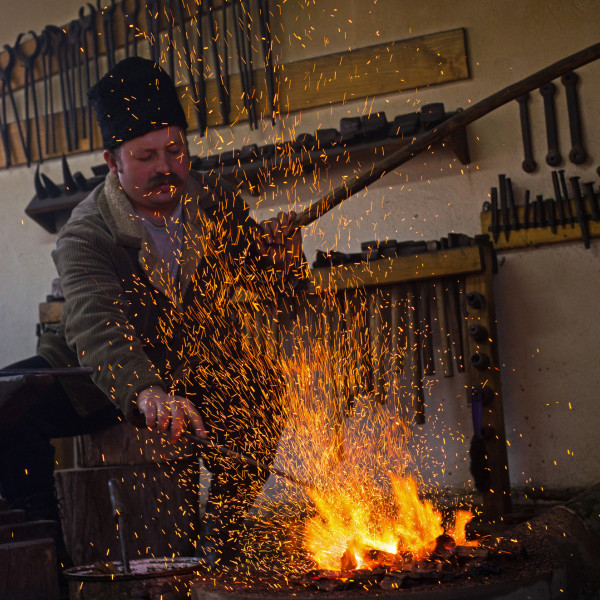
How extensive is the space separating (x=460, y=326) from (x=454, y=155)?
93 centimetres

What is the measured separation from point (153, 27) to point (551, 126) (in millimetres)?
2204

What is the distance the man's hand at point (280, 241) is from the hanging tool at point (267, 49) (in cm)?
143

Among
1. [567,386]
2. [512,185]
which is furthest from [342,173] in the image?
[567,386]

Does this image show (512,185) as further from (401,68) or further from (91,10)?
(91,10)

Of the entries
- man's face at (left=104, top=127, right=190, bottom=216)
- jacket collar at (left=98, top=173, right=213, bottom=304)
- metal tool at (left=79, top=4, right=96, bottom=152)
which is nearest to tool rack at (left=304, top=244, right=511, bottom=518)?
jacket collar at (left=98, top=173, right=213, bottom=304)

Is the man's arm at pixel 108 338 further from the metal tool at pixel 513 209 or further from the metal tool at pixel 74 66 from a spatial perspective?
the metal tool at pixel 74 66

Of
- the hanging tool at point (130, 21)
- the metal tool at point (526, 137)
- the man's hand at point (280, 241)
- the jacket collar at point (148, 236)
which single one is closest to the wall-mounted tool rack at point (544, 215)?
the metal tool at point (526, 137)

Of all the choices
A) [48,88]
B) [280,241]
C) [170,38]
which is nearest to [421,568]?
[280,241]

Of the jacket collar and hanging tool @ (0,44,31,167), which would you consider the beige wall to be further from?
hanging tool @ (0,44,31,167)

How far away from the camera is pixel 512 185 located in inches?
150

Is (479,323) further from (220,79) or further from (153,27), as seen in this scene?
(153,27)

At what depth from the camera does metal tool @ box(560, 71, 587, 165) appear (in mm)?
3678

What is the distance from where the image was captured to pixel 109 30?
4773 millimetres

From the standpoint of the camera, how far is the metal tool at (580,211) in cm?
359
